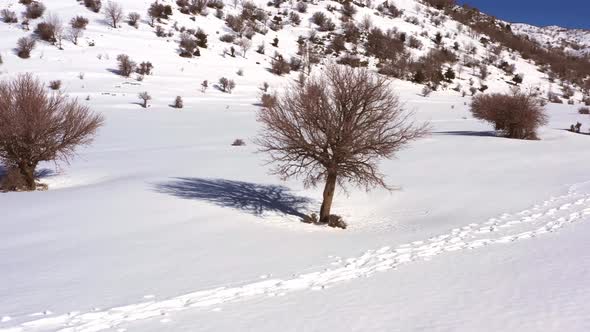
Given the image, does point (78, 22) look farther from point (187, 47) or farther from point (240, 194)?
point (240, 194)

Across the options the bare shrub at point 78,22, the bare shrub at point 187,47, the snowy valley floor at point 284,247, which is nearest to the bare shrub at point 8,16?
the bare shrub at point 78,22

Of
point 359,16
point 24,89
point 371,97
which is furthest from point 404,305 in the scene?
point 359,16

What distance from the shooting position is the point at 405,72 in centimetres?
4406

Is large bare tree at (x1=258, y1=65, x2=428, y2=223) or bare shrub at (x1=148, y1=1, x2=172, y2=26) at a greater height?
bare shrub at (x1=148, y1=1, x2=172, y2=26)

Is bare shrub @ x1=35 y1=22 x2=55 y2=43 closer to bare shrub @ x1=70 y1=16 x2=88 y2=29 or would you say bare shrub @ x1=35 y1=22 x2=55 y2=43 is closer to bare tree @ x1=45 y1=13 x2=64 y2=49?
bare tree @ x1=45 y1=13 x2=64 y2=49

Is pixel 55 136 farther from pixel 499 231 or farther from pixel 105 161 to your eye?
pixel 499 231

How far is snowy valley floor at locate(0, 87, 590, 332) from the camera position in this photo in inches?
248

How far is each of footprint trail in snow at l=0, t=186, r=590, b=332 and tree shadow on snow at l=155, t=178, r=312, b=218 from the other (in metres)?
4.50

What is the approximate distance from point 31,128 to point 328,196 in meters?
9.12

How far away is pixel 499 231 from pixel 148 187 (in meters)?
9.43

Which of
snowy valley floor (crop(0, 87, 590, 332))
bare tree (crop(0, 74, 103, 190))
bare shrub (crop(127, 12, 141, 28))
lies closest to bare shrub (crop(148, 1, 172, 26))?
bare shrub (crop(127, 12, 141, 28))

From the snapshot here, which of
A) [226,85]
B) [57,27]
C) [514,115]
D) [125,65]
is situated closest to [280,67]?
[226,85]

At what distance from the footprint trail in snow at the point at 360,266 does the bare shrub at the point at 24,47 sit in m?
27.3

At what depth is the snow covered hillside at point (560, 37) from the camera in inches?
3140
